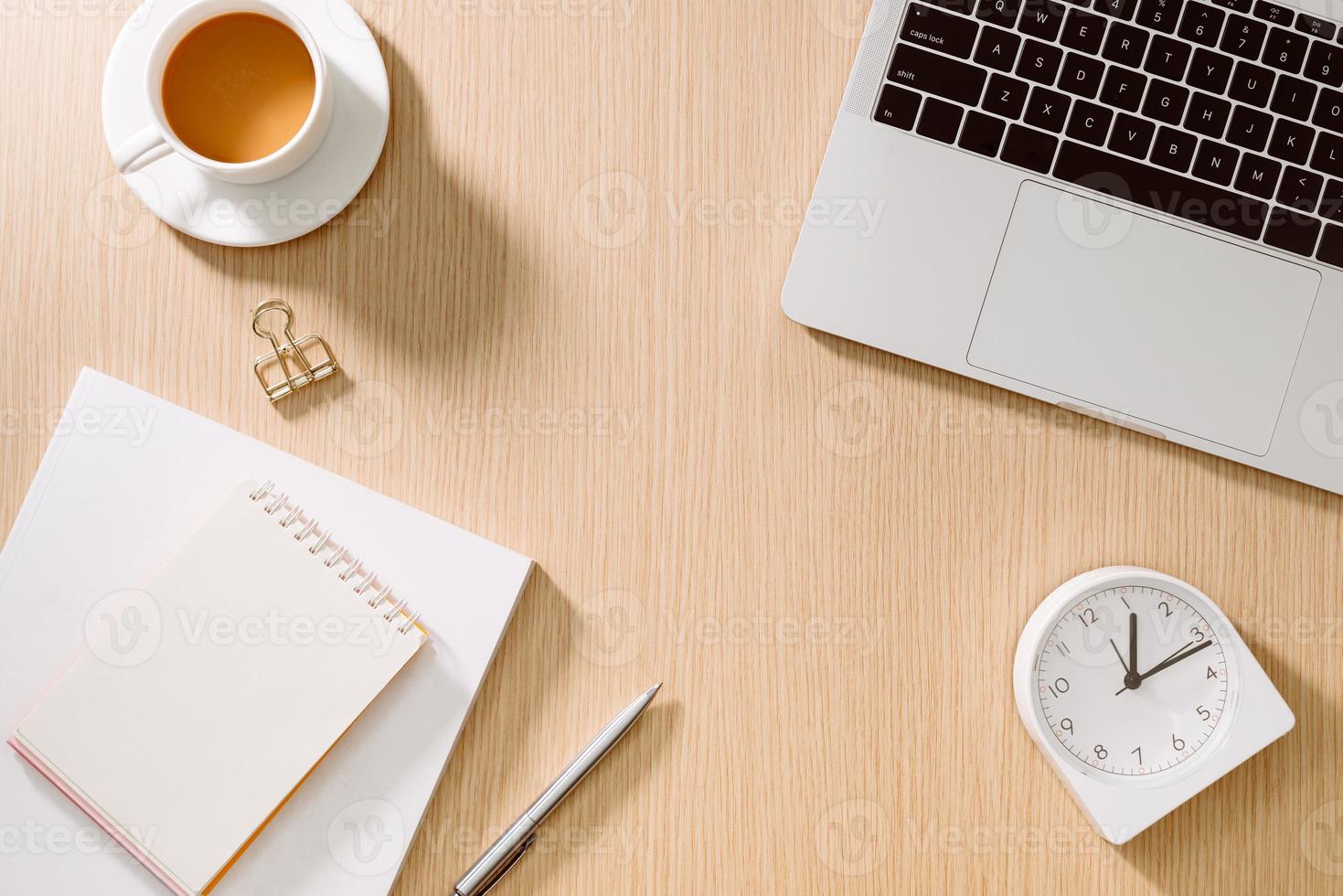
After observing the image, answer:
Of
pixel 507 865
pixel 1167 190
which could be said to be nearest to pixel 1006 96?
pixel 1167 190

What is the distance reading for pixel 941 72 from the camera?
0.62 meters

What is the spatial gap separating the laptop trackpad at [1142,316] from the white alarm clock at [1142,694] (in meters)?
0.13

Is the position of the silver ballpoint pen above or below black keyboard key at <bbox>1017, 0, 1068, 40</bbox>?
below

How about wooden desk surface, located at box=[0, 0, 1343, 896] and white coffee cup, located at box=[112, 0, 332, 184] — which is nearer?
white coffee cup, located at box=[112, 0, 332, 184]

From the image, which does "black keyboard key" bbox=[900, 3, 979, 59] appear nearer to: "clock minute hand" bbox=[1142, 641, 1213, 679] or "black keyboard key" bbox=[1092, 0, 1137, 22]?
"black keyboard key" bbox=[1092, 0, 1137, 22]

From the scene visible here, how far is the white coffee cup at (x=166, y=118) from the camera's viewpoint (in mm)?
555

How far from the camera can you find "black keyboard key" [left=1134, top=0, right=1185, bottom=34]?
0.62 meters

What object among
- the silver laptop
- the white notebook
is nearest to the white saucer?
the white notebook

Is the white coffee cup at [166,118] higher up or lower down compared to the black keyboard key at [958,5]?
lower down

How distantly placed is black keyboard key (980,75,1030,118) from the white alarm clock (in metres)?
0.34

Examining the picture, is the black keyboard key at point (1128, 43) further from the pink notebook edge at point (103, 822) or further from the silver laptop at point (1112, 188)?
the pink notebook edge at point (103, 822)

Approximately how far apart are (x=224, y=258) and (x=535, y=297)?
23 centimetres

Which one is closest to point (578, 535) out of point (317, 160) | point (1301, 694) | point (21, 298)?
point (317, 160)

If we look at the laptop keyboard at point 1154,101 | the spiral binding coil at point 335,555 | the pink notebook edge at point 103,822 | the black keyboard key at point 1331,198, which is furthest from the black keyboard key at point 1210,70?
the pink notebook edge at point 103,822
